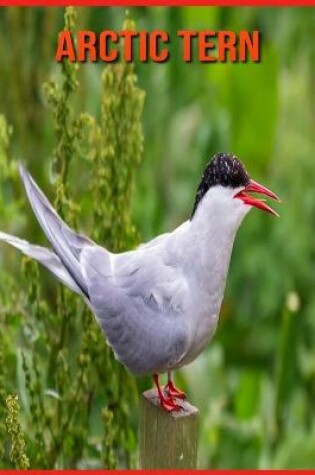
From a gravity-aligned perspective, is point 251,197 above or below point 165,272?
above

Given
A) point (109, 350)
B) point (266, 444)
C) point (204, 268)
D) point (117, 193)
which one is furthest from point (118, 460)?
point (266, 444)

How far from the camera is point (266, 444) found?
3592 mm

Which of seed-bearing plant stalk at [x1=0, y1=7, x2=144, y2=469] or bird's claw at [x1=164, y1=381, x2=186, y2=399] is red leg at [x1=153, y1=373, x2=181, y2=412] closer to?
bird's claw at [x1=164, y1=381, x2=186, y2=399]

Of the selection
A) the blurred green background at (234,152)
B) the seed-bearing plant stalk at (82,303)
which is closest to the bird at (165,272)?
the seed-bearing plant stalk at (82,303)

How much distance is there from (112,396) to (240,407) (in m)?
1.27

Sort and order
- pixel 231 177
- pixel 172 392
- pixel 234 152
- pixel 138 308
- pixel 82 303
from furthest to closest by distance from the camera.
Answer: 1. pixel 234 152
2. pixel 82 303
3. pixel 172 392
4. pixel 138 308
5. pixel 231 177

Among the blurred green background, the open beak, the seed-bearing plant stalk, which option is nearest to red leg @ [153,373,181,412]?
the seed-bearing plant stalk

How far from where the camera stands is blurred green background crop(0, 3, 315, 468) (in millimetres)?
3709

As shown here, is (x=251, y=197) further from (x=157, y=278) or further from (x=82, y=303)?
(x=82, y=303)

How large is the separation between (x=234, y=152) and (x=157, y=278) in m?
2.22

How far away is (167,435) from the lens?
2.16 m

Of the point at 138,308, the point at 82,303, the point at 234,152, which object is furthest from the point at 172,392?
the point at 234,152

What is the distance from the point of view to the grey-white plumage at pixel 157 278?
1.99 meters

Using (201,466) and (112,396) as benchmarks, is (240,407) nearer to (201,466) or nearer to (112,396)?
(201,466)
